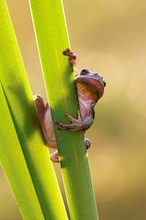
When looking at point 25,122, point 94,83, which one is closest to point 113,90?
point 94,83

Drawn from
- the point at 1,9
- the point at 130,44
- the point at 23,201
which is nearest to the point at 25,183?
the point at 23,201

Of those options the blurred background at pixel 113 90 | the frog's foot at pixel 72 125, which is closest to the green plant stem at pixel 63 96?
the frog's foot at pixel 72 125

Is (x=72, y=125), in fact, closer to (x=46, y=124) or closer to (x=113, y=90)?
(x=46, y=124)

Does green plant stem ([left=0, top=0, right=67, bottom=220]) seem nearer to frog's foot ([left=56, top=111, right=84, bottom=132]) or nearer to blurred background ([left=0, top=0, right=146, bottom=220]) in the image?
frog's foot ([left=56, top=111, right=84, bottom=132])

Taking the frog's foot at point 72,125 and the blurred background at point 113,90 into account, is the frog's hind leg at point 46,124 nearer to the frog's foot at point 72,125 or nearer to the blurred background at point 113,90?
the frog's foot at point 72,125

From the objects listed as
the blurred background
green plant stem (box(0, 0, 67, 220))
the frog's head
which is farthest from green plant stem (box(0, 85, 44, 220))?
the blurred background

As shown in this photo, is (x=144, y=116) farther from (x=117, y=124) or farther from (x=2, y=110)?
(x=2, y=110)
